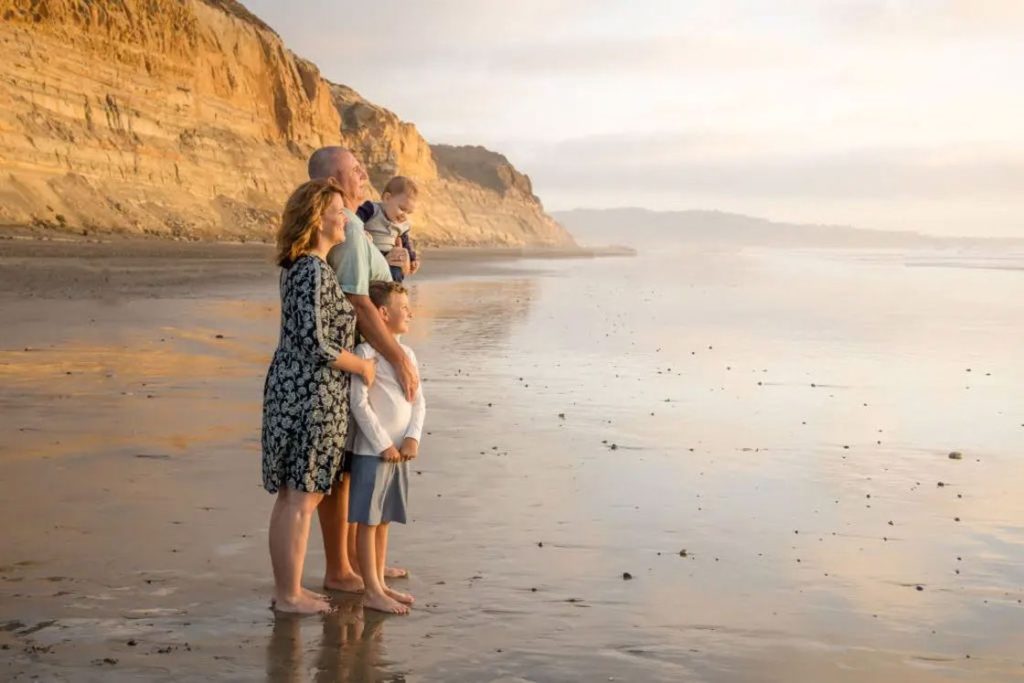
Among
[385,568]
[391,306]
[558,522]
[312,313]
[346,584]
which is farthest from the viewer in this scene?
[558,522]

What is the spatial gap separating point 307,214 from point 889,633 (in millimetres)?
2986

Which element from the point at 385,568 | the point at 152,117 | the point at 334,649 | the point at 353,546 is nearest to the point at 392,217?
the point at 353,546

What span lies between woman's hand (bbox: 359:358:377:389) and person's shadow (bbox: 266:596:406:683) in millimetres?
995

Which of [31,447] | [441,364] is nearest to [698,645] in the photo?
[31,447]

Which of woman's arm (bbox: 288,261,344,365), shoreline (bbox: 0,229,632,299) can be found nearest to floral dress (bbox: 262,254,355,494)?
→ woman's arm (bbox: 288,261,344,365)

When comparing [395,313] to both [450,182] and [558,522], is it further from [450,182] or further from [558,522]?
[450,182]

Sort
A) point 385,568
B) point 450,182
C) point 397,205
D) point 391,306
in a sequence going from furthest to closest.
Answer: point 450,182 < point 397,205 < point 385,568 < point 391,306

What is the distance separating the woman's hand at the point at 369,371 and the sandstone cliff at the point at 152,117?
3411 centimetres

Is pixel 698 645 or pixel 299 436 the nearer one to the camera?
pixel 698 645

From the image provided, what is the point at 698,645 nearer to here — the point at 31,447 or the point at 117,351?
the point at 31,447

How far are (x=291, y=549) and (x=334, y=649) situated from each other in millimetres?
593

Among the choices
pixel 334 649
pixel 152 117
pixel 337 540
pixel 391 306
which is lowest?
pixel 334 649

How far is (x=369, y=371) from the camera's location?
4938 mm

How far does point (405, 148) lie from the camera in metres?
99.5
